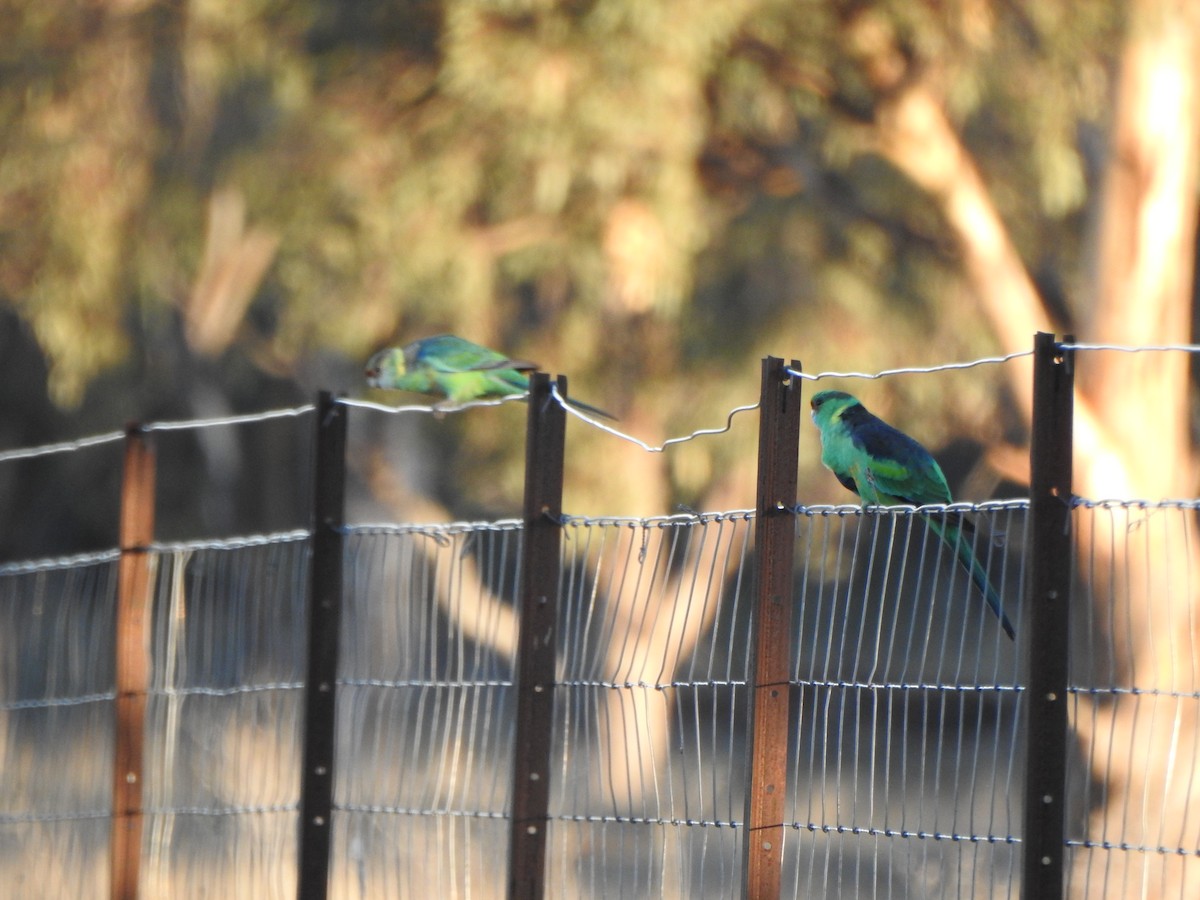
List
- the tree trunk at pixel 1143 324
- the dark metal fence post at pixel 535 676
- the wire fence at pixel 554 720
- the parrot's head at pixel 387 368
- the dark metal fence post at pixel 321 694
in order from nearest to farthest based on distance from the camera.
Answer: the wire fence at pixel 554 720 → the dark metal fence post at pixel 535 676 → the dark metal fence post at pixel 321 694 → the parrot's head at pixel 387 368 → the tree trunk at pixel 1143 324

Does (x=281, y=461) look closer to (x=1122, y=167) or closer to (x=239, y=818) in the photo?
(x=1122, y=167)

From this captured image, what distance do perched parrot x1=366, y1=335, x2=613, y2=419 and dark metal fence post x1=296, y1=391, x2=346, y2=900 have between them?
89 centimetres

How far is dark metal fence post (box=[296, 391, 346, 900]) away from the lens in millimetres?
3561

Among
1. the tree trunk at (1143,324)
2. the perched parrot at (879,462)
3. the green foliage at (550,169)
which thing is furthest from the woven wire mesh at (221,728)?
the tree trunk at (1143,324)

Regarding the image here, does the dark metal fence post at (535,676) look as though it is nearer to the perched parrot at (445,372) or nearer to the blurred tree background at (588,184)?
the perched parrot at (445,372)

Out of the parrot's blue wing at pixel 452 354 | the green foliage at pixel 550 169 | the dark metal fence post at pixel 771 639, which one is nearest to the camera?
the dark metal fence post at pixel 771 639

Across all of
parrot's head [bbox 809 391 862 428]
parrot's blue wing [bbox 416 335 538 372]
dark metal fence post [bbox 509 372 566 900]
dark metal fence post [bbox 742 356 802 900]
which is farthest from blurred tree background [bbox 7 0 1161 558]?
dark metal fence post [bbox 742 356 802 900]

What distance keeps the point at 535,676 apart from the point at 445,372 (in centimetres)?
159

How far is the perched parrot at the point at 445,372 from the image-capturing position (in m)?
4.56

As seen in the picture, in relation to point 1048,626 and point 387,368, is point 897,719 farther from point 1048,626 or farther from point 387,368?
point 1048,626

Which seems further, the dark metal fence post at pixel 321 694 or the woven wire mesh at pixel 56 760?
the woven wire mesh at pixel 56 760

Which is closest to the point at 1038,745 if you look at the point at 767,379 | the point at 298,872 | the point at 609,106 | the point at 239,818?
the point at 767,379

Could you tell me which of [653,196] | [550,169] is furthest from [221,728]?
[653,196]

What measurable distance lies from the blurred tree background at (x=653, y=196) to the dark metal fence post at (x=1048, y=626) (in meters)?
4.86
